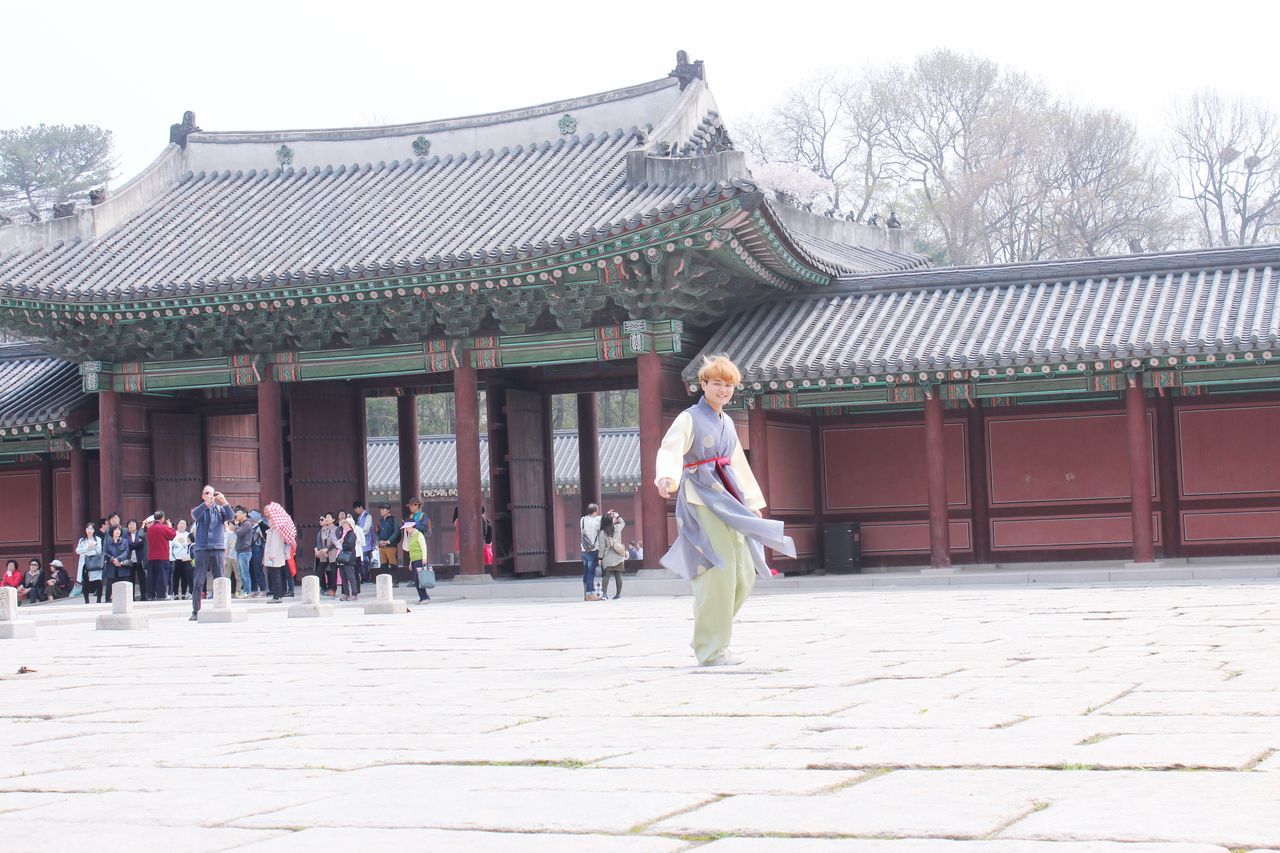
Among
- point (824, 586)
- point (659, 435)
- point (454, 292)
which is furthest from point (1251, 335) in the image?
point (454, 292)

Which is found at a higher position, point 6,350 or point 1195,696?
point 6,350

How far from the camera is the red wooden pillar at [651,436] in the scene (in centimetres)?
1995

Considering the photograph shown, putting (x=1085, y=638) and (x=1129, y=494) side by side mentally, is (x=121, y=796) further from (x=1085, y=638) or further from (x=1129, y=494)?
(x=1129, y=494)

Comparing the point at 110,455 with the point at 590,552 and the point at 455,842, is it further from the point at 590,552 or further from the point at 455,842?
the point at 455,842

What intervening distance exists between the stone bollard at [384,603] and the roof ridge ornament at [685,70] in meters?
9.90

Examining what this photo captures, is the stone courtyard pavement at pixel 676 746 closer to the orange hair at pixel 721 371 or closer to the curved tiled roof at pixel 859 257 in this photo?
the orange hair at pixel 721 371

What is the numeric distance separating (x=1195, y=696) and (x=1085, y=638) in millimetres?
3282

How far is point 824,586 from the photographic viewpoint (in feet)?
63.6

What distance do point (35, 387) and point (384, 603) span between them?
10933 millimetres

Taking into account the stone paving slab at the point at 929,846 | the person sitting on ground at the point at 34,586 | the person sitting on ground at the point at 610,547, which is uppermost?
the person sitting on ground at the point at 610,547

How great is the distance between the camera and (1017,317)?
1989 centimetres

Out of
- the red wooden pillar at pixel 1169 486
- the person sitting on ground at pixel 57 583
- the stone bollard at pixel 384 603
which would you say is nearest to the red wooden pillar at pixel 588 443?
the stone bollard at pixel 384 603

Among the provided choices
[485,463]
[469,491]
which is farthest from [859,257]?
[485,463]

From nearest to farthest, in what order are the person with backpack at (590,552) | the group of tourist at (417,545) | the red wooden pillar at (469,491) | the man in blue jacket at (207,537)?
1. the group of tourist at (417,545)
2. the man in blue jacket at (207,537)
3. the person with backpack at (590,552)
4. the red wooden pillar at (469,491)
